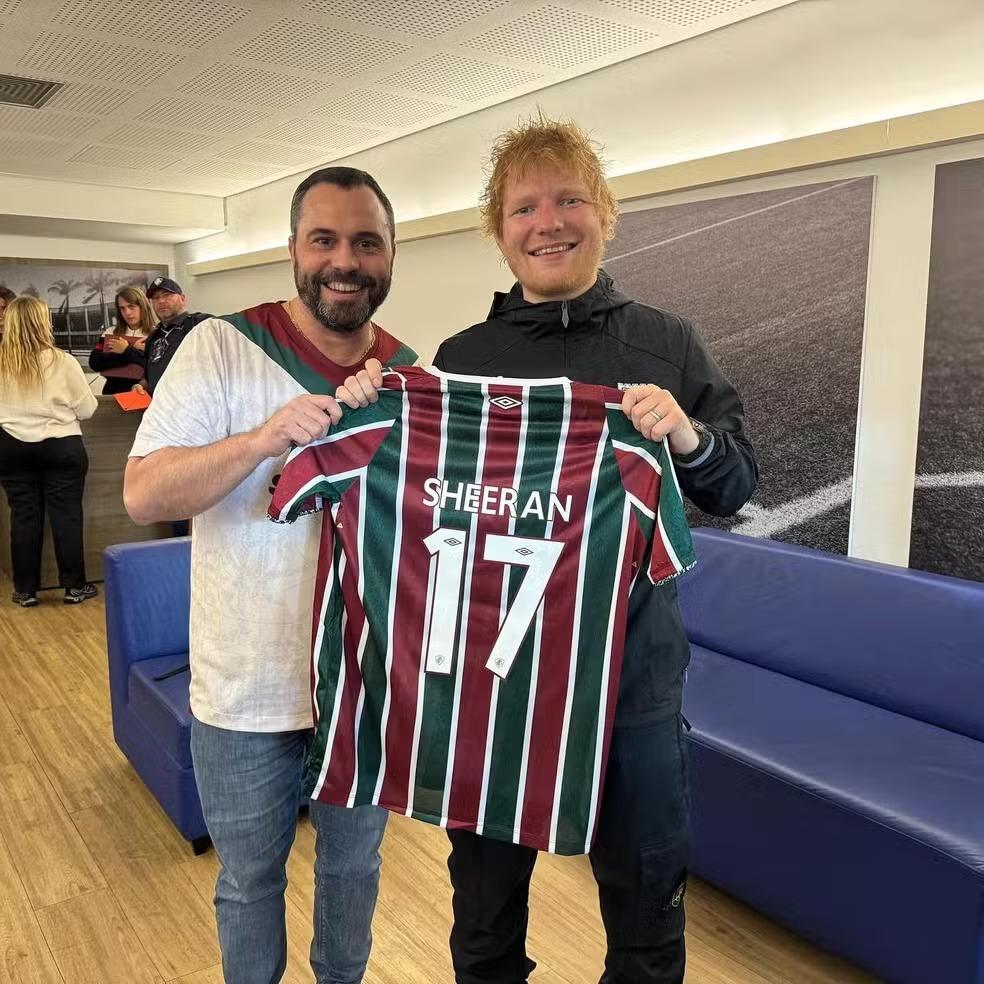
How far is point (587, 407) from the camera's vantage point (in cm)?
134

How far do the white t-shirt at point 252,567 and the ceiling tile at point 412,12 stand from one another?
2397mm

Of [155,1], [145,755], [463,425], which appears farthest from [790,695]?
[155,1]

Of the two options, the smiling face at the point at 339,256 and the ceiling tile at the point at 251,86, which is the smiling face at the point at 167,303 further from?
the smiling face at the point at 339,256

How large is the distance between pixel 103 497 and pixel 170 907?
3662 millimetres

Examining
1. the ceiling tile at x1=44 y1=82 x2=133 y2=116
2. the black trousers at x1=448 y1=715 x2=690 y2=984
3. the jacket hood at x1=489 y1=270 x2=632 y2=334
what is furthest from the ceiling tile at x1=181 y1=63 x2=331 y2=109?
the black trousers at x1=448 y1=715 x2=690 y2=984

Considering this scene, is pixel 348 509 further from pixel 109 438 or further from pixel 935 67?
pixel 109 438

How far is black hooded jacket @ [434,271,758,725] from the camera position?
52.0 inches

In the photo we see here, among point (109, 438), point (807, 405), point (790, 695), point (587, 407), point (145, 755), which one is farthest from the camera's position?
point (109, 438)

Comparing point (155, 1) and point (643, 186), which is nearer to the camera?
point (155, 1)

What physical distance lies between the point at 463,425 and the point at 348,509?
0.23 metres

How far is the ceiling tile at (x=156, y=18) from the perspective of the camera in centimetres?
336

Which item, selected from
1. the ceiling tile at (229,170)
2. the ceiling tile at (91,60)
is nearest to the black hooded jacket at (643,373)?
the ceiling tile at (91,60)

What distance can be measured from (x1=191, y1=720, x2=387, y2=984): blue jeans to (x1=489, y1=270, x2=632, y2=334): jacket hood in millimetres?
829

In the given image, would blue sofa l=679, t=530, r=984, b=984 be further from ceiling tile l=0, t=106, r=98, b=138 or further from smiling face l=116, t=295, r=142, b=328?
ceiling tile l=0, t=106, r=98, b=138
